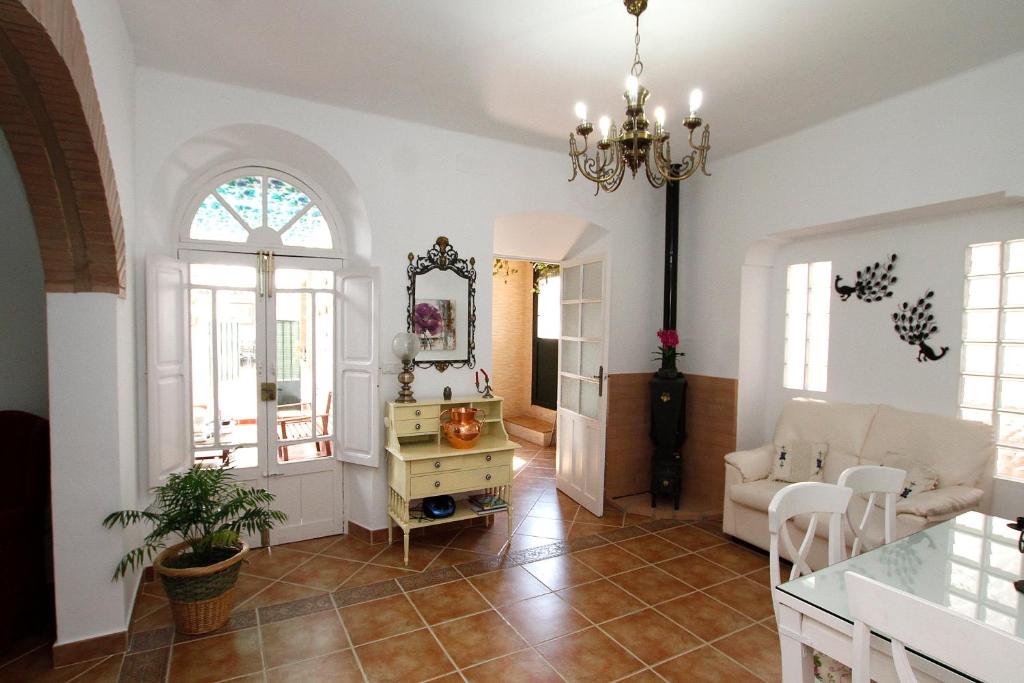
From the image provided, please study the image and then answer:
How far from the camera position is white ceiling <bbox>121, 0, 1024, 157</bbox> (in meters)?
2.58

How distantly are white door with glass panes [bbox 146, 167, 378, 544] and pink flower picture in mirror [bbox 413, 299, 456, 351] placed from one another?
1.25ft

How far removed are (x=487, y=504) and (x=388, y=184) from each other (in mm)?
2550

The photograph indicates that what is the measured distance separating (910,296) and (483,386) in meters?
3.25

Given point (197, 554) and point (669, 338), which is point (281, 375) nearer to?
point (197, 554)

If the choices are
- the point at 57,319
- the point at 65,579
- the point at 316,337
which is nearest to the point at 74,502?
the point at 65,579

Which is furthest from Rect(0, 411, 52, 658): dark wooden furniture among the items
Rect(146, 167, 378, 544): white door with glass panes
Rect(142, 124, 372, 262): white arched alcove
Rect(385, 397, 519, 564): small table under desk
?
Rect(385, 397, 519, 564): small table under desk

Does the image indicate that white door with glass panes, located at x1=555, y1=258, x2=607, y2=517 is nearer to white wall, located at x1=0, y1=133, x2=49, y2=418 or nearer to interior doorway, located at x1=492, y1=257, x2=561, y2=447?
interior doorway, located at x1=492, y1=257, x2=561, y2=447

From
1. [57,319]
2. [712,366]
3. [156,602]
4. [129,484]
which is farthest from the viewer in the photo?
[712,366]

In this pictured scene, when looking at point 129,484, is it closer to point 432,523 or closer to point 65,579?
point 65,579

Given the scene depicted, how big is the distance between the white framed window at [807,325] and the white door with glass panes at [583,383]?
1605mm

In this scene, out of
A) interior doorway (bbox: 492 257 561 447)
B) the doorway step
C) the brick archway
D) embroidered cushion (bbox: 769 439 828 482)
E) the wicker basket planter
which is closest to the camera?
the brick archway

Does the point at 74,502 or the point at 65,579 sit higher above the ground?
the point at 74,502

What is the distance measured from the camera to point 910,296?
12.2 ft

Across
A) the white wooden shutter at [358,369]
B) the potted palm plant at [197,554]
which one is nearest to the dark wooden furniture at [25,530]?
the potted palm plant at [197,554]
